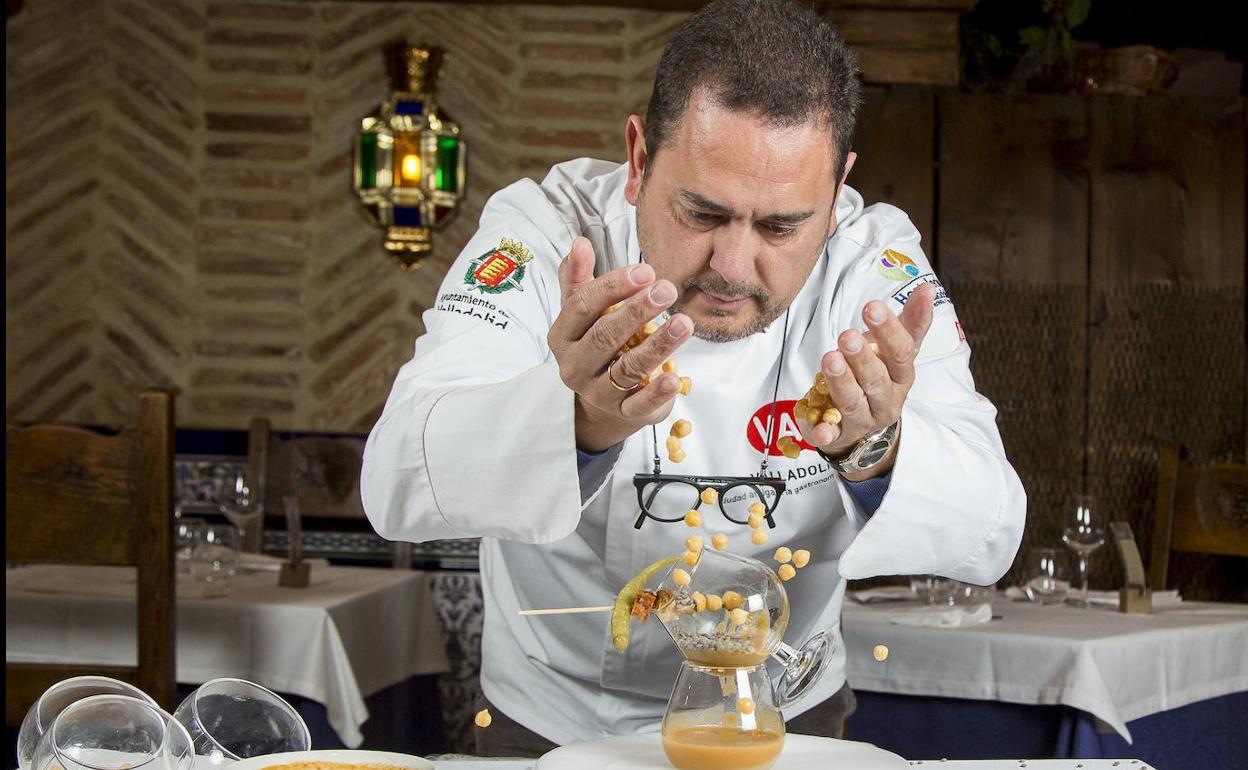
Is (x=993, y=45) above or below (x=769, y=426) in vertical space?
above

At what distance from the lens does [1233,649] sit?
295cm

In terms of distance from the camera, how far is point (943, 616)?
286 centimetres

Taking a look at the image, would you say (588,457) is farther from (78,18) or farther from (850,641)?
(78,18)

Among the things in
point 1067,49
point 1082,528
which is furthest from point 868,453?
point 1067,49

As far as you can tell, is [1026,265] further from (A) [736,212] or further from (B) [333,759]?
(B) [333,759]

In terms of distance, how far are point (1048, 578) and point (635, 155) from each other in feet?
6.39

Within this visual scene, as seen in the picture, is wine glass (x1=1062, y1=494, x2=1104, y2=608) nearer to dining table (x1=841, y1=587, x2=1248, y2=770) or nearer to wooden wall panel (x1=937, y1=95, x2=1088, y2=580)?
dining table (x1=841, y1=587, x2=1248, y2=770)

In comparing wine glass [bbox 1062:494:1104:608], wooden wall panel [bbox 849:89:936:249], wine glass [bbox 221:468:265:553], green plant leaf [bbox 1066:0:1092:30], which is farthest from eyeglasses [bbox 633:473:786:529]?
green plant leaf [bbox 1066:0:1092:30]

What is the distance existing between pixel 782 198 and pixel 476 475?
44 centimetres

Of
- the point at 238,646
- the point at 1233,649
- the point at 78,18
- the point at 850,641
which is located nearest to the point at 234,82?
the point at 78,18

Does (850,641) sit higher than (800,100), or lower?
lower

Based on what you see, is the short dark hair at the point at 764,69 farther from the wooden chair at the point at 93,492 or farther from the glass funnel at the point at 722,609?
the wooden chair at the point at 93,492

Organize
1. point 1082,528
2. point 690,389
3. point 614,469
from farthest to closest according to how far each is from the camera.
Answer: point 1082,528 → point 614,469 → point 690,389

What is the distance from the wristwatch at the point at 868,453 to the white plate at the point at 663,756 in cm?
28
